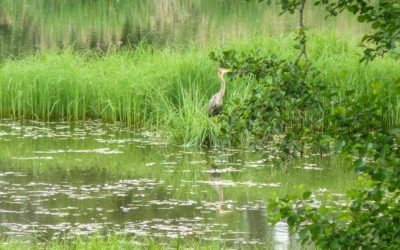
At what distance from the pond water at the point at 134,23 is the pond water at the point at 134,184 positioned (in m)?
6.78

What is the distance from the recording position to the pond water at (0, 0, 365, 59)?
22391 millimetres

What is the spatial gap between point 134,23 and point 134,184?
17.1 meters

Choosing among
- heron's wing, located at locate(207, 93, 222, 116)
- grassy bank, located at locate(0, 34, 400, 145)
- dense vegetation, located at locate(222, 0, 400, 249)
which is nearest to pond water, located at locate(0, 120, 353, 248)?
grassy bank, located at locate(0, 34, 400, 145)

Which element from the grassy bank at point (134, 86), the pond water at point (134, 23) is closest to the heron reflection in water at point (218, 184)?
the grassy bank at point (134, 86)

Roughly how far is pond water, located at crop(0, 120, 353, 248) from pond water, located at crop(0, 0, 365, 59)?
678 cm

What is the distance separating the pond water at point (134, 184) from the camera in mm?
9070

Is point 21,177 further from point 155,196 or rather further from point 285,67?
point 285,67

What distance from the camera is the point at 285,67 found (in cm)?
437

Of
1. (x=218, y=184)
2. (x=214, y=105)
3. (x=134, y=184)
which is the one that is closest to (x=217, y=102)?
(x=214, y=105)

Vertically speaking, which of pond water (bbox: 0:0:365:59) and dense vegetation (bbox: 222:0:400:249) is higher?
pond water (bbox: 0:0:365:59)

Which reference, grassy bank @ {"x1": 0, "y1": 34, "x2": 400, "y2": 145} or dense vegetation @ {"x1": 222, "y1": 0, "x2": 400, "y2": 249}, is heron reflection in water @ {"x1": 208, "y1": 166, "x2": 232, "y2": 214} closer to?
grassy bank @ {"x1": 0, "y1": 34, "x2": 400, "y2": 145}

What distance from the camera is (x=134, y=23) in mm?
27719

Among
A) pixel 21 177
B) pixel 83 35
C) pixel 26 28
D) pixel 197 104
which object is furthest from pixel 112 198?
pixel 26 28

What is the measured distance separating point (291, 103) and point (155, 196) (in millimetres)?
6377
